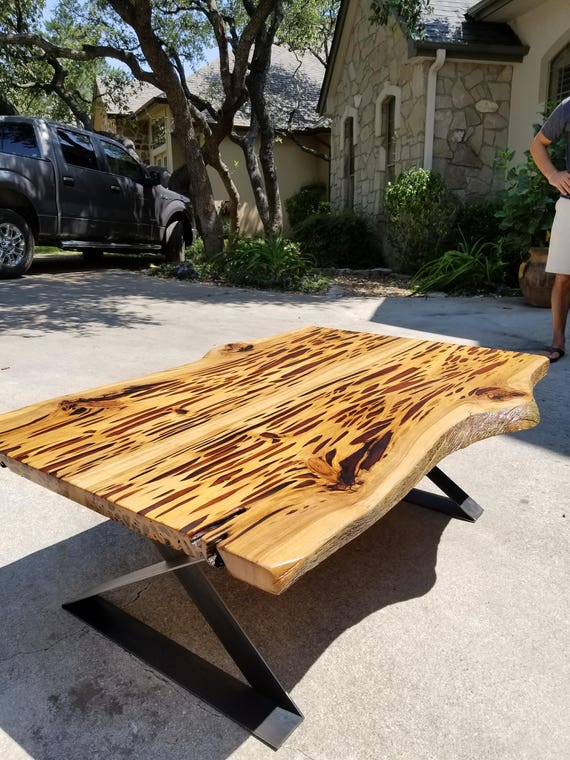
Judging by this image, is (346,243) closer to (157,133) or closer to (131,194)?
(131,194)

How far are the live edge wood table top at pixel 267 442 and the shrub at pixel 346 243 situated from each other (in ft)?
31.1

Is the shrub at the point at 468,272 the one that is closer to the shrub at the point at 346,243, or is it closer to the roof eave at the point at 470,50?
the roof eave at the point at 470,50

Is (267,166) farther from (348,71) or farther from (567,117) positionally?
(567,117)

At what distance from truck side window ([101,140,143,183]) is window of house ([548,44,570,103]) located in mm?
6198

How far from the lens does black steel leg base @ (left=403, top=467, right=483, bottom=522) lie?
2350 mm

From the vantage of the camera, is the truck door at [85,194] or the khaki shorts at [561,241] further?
the truck door at [85,194]

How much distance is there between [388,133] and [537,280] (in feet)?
19.5

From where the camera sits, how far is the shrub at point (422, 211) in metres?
9.08

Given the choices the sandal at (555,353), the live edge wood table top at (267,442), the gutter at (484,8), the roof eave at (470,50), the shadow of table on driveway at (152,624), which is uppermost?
the gutter at (484,8)

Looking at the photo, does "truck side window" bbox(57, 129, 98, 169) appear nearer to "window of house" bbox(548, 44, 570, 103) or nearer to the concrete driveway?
"window of house" bbox(548, 44, 570, 103)

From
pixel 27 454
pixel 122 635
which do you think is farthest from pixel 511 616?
pixel 27 454

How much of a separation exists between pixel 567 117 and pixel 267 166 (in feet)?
28.8

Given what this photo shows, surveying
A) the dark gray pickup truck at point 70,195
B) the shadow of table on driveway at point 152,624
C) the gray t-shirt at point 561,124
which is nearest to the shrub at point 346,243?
the dark gray pickup truck at point 70,195

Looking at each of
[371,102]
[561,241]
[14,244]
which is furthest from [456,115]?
[14,244]
